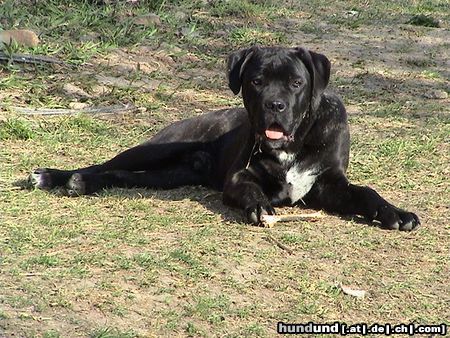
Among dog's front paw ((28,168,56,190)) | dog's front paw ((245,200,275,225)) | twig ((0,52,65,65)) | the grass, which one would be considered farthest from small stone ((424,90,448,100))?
dog's front paw ((28,168,56,190))

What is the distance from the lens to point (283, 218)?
18.3 ft

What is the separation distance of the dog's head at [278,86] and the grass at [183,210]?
557 millimetres

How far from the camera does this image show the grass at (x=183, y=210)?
4.34 metres

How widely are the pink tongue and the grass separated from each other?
0.51 m

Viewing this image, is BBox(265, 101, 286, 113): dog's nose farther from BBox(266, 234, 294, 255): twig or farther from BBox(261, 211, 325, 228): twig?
BBox(266, 234, 294, 255): twig

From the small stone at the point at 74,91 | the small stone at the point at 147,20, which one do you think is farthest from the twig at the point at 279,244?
the small stone at the point at 147,20

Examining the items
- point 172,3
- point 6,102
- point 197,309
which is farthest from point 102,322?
point 172,3

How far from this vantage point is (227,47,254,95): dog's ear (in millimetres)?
5848

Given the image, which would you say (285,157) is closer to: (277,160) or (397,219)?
(277,160)

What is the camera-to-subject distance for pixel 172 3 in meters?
11.0

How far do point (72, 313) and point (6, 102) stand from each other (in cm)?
398

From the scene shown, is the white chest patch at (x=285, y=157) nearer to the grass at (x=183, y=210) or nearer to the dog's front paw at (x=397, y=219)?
the grass at (x=183, y=210)

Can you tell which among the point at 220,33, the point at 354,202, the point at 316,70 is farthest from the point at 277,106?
the point at 220,33

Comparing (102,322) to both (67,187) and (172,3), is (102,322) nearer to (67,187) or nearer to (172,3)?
(67,187)
